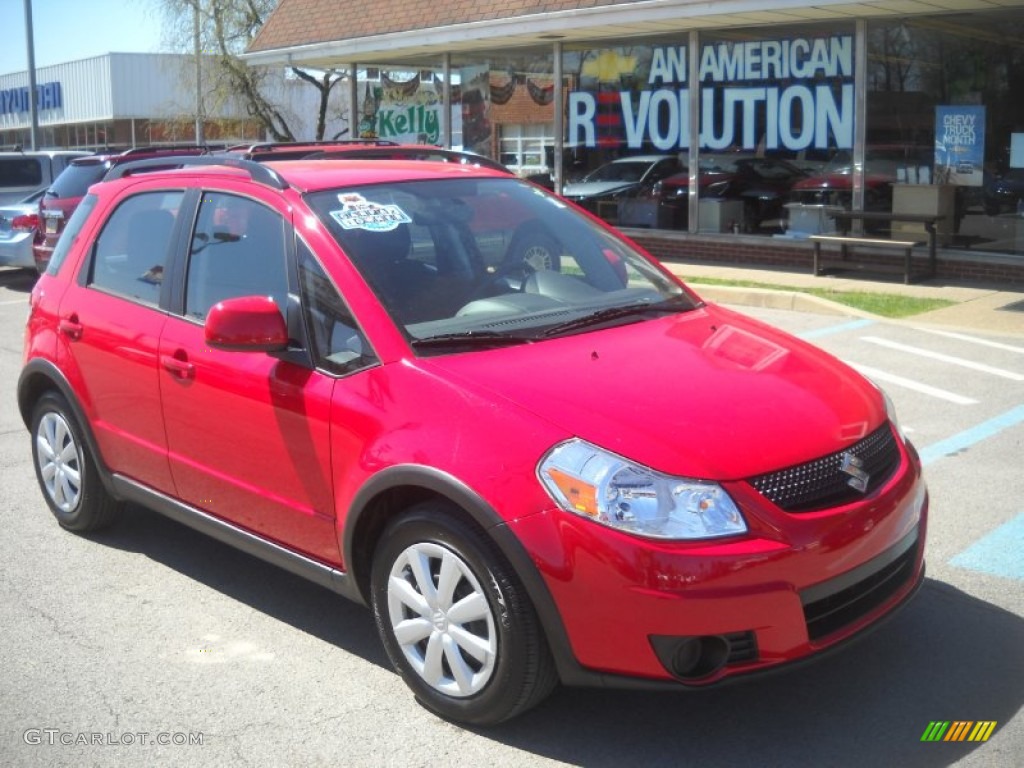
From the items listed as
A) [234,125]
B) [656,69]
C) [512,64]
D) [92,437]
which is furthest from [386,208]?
[234,125]

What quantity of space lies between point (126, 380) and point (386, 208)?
1.42m

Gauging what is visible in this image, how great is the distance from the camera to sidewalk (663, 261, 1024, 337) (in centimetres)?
1120

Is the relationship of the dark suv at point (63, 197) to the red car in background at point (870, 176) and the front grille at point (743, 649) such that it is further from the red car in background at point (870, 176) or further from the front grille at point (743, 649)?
the front grille at point (743, 649)

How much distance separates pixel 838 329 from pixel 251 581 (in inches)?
288

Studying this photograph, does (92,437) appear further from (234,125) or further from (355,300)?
(234,125)

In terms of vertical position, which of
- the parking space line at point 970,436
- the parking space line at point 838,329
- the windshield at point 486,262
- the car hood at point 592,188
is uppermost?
the car hood at point 592,188

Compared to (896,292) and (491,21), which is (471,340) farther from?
(491,21)

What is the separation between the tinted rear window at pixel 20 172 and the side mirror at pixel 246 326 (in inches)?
646

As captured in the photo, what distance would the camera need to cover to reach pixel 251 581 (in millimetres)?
5211

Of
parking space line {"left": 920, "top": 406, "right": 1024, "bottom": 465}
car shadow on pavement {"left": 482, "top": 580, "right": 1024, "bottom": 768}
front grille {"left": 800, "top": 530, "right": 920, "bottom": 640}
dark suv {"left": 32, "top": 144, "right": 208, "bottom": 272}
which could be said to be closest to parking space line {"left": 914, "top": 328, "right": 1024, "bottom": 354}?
parking space line {"left": 920, "top": 406, "right": 1024, "bottom": 465}

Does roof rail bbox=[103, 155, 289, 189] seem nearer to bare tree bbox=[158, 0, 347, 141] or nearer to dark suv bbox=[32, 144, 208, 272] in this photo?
dark suv bbox=[32, 144, 208, 272]

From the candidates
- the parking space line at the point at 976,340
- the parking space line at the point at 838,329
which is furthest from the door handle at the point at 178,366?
the parking space line at the point at 976,340

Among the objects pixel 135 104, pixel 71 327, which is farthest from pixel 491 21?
pixel 135 104

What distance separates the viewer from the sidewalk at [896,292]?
441 inches
